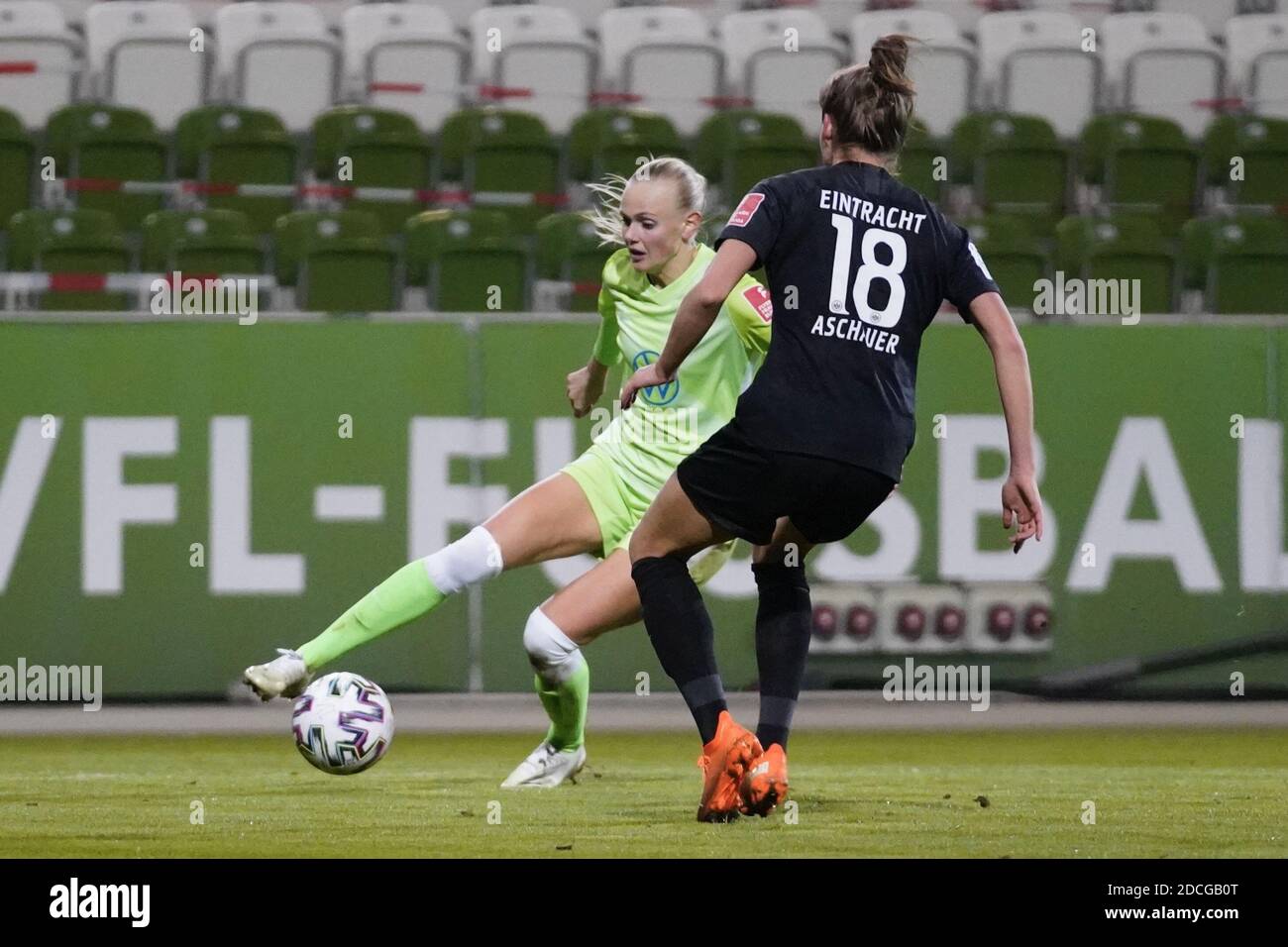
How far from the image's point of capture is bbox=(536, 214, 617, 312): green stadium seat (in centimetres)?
1091

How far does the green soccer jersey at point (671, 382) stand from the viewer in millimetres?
6234

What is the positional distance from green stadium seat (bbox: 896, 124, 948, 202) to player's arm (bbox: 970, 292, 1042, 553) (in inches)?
270

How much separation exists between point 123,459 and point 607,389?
235cm

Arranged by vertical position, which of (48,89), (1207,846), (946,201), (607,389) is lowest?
(1207,846)

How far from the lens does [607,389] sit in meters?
9.80

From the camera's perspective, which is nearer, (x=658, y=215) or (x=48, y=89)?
(x=658, y=215)

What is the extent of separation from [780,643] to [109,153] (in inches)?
316

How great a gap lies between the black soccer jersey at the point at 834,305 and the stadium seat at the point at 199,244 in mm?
6221

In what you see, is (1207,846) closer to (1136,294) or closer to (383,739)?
(383,739)

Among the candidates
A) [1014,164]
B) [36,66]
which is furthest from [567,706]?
[36,66]

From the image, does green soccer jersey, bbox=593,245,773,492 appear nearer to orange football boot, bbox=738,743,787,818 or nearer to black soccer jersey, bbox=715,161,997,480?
black soccer jersey, bbox=715,161,997,480

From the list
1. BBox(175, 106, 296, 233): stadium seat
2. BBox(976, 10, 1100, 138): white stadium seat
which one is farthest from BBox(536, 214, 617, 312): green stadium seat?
BBox(976, 10, 1100, 138): white stadium seat

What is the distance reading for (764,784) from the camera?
527 cm
